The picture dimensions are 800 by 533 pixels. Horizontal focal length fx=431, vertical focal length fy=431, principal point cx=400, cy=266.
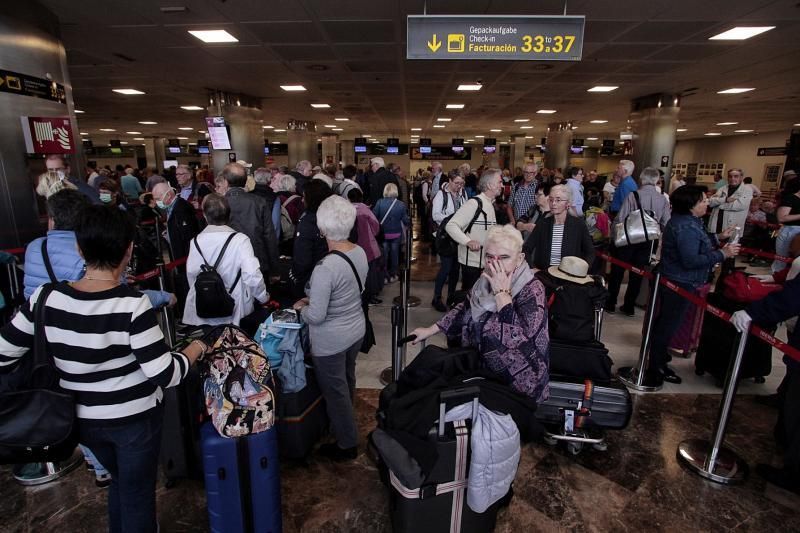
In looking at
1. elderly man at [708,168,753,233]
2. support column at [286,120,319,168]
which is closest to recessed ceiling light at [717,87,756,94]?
elderly man at [708,168,753,233]

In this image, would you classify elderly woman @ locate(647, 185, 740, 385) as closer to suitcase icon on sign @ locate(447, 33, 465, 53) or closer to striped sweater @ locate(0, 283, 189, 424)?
suitcase icon on sign @ locate(447, 33, 465, 53)

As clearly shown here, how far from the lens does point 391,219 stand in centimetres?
643

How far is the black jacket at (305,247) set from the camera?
11.4 feet

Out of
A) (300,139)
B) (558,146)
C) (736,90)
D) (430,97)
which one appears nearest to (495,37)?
(430,97)

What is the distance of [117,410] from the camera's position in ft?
5.45

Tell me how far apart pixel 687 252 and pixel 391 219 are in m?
3.86

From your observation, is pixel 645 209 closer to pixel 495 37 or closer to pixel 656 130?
pixel 495 37

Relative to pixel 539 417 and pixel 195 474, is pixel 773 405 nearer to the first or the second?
pixel 539 417

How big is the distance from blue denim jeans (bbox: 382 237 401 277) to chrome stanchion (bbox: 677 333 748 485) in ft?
14.7

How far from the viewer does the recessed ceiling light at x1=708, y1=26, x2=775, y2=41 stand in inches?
220

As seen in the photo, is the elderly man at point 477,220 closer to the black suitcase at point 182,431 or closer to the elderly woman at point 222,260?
the elderly woman at point 222,260

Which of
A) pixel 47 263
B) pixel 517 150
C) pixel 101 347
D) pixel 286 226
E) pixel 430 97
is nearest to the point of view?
pixel 101 347

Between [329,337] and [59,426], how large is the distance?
1267 millimetres

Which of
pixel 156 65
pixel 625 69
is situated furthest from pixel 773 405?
pixel 156 65
